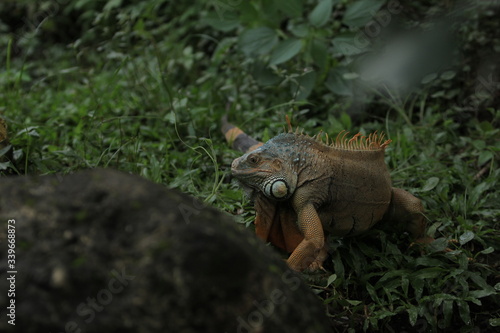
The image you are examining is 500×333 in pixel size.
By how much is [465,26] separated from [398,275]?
3815 mm

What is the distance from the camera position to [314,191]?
10.9 ft

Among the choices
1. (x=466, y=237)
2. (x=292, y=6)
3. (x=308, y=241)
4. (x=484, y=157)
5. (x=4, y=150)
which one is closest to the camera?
(x=308, y=241)

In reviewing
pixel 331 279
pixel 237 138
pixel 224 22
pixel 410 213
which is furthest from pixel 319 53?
pixel 331 279

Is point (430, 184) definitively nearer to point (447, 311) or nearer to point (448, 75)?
point (447, 311)

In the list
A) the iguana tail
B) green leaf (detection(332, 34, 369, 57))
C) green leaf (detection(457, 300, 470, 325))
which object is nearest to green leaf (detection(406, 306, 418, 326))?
green leaf (detection(457, 300, 470, 325))

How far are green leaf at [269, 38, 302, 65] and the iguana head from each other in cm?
216

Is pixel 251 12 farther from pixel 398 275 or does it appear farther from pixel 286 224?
pixel 398 275

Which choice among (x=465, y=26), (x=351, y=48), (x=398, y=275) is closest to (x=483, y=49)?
(x=465, y=26)

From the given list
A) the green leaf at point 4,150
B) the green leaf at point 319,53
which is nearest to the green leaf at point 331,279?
the green leaf at point 4,150

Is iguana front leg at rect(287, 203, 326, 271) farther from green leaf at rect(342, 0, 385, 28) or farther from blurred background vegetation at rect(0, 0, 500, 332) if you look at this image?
green leaf at rect(342, 0, 385, 28)

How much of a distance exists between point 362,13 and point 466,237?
2.73m

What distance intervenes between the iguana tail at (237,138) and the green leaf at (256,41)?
3.33 feet

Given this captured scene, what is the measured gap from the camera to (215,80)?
19.9 ft

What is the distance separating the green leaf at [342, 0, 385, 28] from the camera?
532 centimetres
